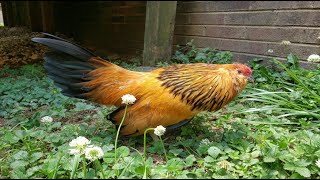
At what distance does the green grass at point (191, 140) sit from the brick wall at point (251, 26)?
2.39 feet

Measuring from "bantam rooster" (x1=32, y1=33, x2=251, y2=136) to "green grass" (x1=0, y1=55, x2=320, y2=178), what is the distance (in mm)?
231

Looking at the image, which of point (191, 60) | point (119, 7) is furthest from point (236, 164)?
point (119, 7)

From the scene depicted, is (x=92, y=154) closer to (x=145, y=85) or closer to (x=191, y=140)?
(x=145, y=85)

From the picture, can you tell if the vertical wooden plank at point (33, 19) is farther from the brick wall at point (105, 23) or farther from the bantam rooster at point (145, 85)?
the bantam rooster at point (145, 85)

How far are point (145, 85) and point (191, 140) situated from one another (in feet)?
1.84

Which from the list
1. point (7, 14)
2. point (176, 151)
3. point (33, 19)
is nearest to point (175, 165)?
point (176, 151)

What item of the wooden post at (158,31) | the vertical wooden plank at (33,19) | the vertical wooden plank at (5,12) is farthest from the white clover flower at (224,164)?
the wooden post at (158,31)

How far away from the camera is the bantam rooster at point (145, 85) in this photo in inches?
83.4

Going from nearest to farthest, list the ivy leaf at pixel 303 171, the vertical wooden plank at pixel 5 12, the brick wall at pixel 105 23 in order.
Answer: the ivy leaf at pixel 303 171 < the vertical wooden plank at pixel 5 12 < the brick wall at pixel 105 23

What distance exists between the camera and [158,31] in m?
5.14

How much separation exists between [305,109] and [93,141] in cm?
195

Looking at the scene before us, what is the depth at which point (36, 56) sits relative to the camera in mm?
4461

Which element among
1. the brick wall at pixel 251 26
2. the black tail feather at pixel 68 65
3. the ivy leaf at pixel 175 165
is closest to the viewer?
the ivy leaf at pixel 175 165

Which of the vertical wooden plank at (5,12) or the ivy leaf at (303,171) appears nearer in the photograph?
the ivy leaf at (303,171)
